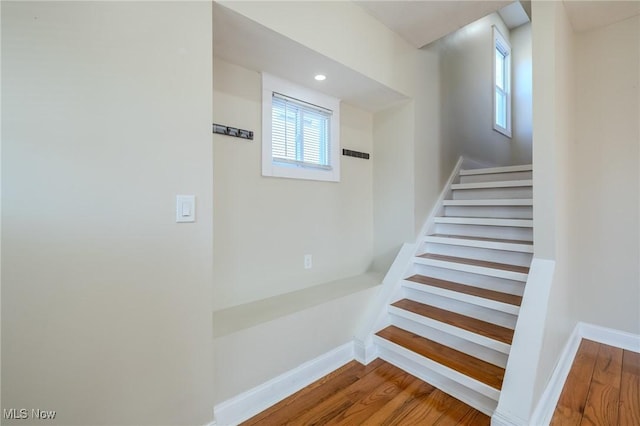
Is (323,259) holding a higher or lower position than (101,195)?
lower

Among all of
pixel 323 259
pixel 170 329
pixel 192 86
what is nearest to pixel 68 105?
pixel 192 86

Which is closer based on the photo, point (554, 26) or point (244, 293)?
point (554, 26)

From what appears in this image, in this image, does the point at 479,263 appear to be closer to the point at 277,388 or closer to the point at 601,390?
the point at 601,390

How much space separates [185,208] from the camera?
1308 mm

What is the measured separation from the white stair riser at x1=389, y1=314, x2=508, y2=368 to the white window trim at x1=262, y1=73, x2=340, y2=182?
1.37m

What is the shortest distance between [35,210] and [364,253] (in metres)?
2.47

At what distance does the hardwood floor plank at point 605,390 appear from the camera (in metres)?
1.55

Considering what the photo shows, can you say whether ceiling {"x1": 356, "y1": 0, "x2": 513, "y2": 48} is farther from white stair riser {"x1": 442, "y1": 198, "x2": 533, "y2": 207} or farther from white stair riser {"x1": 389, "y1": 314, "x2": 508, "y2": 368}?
white stair riser {"x1": 389, "y1": 314, "x2": 508, "y2": 368}

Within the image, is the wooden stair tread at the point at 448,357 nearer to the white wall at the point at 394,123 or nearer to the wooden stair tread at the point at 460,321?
the wooden stair tread at the point at 460,321

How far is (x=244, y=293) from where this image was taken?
203 cm

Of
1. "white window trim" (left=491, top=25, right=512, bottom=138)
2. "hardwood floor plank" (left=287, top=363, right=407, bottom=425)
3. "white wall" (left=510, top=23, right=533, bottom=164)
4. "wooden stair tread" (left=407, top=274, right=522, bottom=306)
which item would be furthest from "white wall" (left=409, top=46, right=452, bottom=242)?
"white wall" (left=510, top=23, right=533, bottom=164)

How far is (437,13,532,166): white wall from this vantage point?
126 inches

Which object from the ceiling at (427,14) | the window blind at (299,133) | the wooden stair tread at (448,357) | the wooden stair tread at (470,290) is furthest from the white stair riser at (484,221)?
the ceiling at (427,14)

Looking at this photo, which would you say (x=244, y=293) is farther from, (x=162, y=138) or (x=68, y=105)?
(x=68, y=105)
